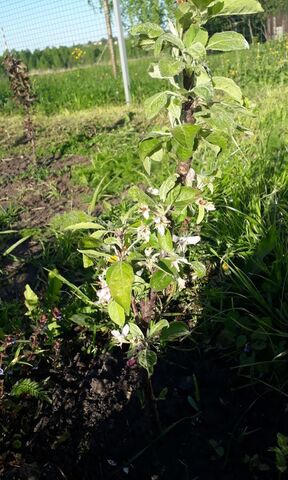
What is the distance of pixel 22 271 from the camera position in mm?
2387

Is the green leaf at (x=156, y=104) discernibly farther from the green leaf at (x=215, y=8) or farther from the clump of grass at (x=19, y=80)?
the clump of grass at (x=19, y=80)

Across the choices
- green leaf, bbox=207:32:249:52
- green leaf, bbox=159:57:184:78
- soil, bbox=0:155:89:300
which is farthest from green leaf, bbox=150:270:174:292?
soil, bbox=0:155:89:300

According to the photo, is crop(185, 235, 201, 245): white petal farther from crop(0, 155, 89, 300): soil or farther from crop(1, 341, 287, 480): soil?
crop(0, 155, 89, 300): soil

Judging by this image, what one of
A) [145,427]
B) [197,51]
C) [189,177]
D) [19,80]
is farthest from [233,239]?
[19,80]

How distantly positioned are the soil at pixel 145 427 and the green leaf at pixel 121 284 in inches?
19.3

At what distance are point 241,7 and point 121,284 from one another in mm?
800

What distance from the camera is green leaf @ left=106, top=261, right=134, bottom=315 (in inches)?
40.2

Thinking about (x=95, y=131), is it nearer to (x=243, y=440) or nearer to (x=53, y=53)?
(x=243, y=440)

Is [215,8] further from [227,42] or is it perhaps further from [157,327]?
[157,327]

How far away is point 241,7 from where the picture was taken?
116 cm

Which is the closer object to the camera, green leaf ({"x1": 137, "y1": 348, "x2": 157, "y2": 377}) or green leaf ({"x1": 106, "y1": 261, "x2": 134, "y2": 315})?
green leaf ({"x1": 106, "y1": 261, "x2": 134, "y2": 315})

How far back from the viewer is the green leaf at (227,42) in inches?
44.8

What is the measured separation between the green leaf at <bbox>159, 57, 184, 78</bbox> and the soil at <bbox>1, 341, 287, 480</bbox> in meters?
0.92

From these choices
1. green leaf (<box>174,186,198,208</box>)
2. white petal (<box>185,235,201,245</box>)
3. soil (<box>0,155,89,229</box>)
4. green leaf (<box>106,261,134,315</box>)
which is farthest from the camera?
soil (<box>0,155,89,229</box>)
